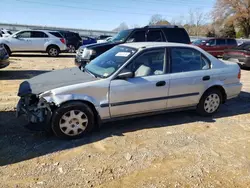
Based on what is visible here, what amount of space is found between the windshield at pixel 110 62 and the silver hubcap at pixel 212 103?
6.30 ft

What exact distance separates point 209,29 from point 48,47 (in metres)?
43.9

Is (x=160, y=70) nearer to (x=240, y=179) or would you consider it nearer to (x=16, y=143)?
(x=240, y=179)

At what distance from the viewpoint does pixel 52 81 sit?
4164mm

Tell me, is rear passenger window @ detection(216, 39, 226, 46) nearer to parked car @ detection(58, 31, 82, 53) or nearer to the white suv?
the white suv

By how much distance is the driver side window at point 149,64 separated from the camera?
436cm

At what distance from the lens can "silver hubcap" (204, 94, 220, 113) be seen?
514 cm

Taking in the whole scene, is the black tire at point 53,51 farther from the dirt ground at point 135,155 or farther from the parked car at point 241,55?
the dirt ground at point 135,155

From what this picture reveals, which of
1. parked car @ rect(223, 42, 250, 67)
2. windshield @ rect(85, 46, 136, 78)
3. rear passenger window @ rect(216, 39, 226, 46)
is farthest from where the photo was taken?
rear passenger window @ rect(216, 39, 226, 46)

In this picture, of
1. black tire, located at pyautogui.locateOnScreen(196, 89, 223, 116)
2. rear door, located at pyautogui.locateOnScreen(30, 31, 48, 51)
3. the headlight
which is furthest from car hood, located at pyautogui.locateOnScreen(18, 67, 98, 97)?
rear door, located at pyautogui.locateOnScreen(30, 31, 48, 51)

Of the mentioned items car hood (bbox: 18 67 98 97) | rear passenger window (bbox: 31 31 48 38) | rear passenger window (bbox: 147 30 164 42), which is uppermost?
rear passenger window (bbox: 31 31 48 38)

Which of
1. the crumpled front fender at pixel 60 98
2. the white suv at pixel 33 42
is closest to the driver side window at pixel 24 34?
the white suv at pixel 33 42

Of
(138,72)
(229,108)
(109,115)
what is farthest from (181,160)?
(229,108)

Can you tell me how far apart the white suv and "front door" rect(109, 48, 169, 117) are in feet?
40.5

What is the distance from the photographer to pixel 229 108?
19.3ft
